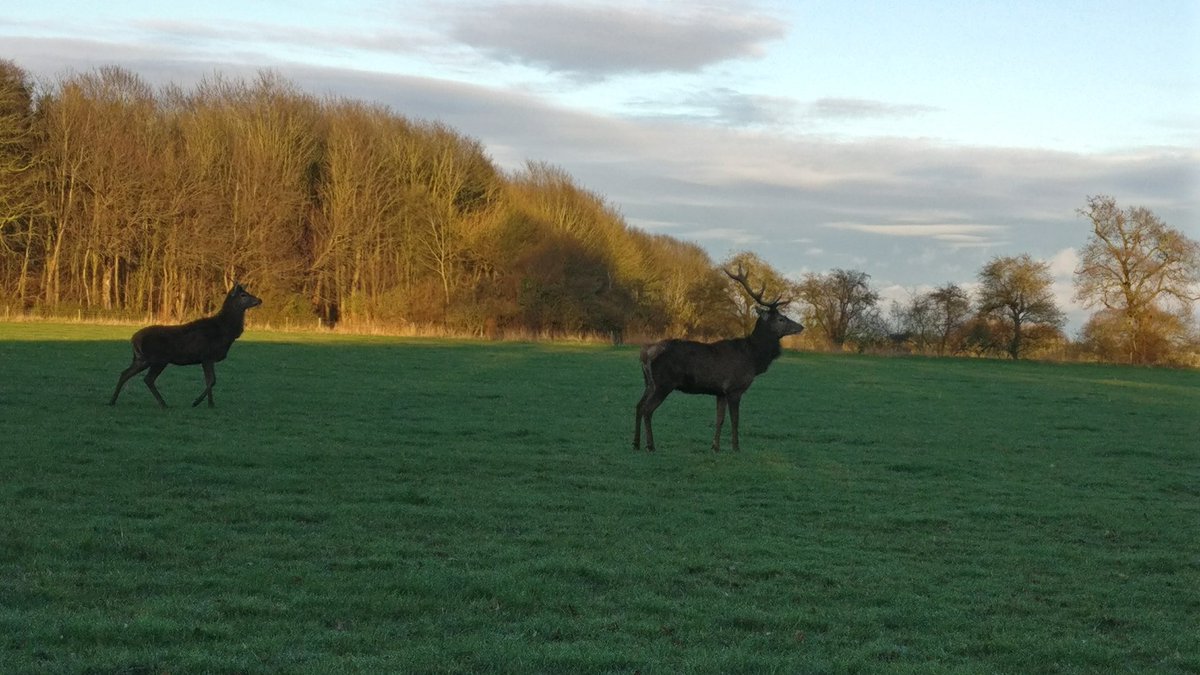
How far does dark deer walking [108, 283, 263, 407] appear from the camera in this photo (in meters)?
17.9

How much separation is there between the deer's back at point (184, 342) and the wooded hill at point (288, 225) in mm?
38139

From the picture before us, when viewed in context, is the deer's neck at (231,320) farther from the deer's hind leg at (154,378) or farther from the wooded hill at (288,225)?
the wooded hill at (288,225)

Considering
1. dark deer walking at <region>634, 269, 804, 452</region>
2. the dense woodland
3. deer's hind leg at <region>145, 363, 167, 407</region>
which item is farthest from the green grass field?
the dense woodland

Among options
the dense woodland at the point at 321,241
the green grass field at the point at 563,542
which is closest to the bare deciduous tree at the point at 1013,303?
the dense woodland at the point at 321,241

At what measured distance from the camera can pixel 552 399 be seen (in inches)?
931

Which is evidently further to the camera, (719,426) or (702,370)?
(719,426)

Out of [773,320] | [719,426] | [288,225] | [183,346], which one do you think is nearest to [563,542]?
[719,426]

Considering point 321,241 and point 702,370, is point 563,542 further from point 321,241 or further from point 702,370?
point 321,241

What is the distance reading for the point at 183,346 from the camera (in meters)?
18.2

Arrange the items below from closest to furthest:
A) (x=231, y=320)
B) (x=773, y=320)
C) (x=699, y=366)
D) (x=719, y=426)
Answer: (x=699, y=366) < (x=719, y=426) < (x=773, y=320) < (x=231, y=320)

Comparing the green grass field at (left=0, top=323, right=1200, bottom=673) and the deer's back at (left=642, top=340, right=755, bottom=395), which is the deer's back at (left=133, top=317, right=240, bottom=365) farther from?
the deer's back at (left=642, top=340, right=755, bottom=395)

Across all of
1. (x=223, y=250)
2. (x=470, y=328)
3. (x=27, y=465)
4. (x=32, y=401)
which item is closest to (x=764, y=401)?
(x=32, y=401)

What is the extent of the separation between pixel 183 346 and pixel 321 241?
152ft

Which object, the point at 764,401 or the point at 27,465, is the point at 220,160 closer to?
the point at 764,401
